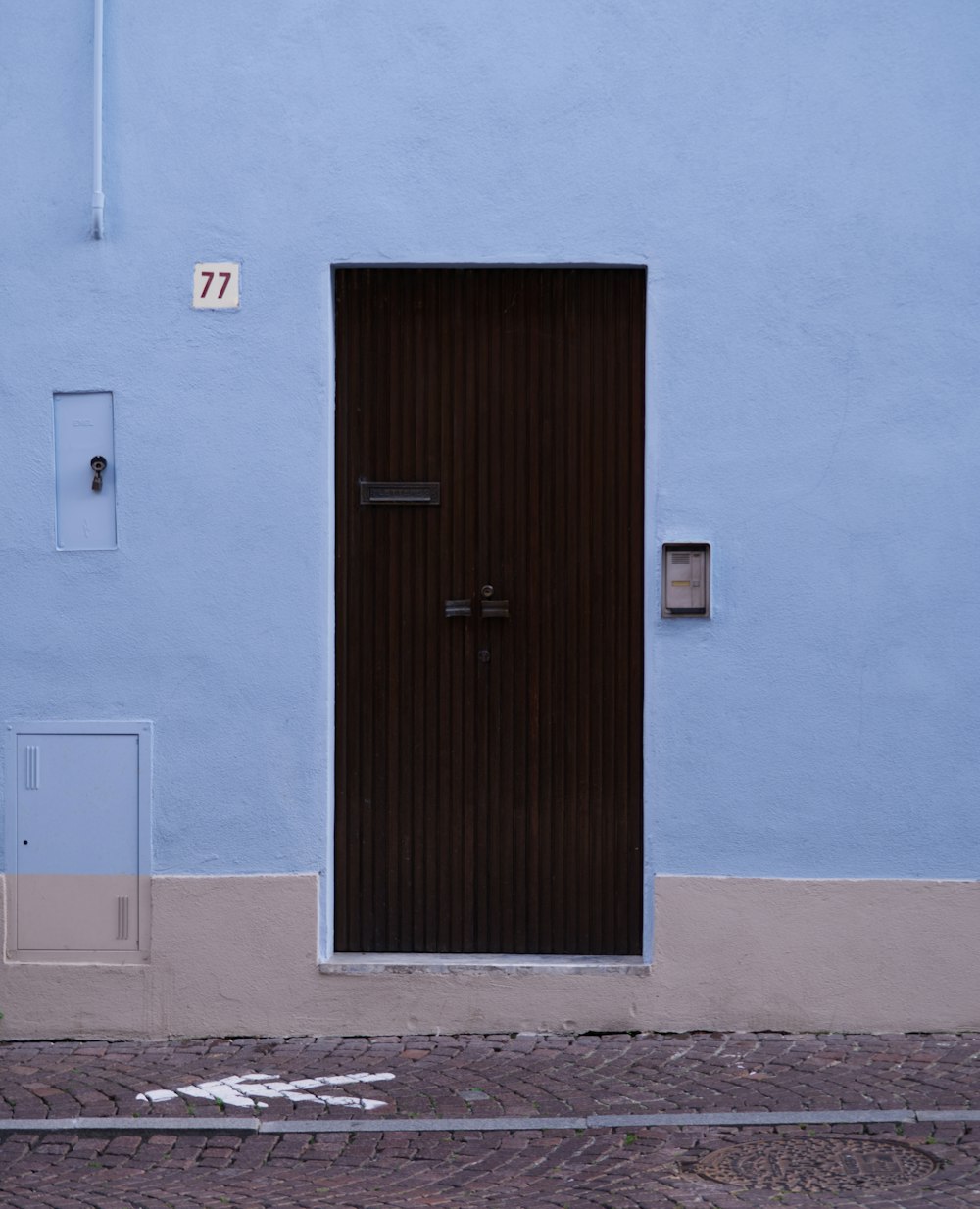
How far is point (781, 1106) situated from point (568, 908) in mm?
1397

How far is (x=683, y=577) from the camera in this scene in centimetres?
656

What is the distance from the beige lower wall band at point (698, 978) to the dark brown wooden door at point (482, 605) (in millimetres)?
269

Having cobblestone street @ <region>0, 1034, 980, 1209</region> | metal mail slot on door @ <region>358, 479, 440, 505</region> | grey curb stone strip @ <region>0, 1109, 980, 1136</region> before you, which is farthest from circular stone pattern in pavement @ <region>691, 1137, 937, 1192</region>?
metal mail slot on door @ <region>358, 479, 440, 505</region>

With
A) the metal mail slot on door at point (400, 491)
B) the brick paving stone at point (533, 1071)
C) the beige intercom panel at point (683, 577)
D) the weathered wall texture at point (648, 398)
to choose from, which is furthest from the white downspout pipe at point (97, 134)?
the brick paving stone at point (533, 1071)

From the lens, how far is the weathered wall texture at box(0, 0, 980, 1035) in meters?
6.50

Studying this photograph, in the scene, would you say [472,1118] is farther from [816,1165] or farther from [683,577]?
[683,577]

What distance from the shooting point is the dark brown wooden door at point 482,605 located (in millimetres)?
6703

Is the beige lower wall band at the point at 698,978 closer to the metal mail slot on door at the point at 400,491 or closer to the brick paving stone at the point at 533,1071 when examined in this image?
the brick paving stone at the point at 533,1071

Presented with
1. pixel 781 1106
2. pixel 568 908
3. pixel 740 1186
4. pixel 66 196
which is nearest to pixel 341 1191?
pixel 740 1186

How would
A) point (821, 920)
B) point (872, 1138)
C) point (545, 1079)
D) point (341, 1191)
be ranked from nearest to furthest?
point (341, 1191), point (872, 1138), point (545, 1079), point (821, 920)

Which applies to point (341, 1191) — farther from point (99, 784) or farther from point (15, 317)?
point (15, 317)

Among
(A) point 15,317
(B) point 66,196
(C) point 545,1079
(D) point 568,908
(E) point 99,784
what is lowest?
(C) point 545,1079

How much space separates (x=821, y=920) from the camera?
6.50m

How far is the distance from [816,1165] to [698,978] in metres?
1.45
